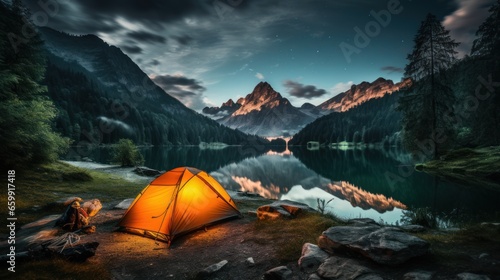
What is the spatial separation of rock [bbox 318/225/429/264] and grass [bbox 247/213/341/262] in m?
0.99

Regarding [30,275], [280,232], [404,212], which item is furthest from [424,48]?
[30,275]

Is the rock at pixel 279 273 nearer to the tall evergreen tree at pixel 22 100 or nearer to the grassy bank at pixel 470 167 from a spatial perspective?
the tall evergreen tree at pixel 22 100

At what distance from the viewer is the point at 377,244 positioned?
6.18m

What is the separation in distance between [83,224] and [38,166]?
43.8ft

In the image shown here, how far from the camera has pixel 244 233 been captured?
10.0 meters

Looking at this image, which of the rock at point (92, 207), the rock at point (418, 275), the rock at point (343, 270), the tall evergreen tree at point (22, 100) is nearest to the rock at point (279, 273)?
the rock at point (343, 270)

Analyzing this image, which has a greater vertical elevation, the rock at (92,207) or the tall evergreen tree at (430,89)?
the tall evergreen tree at (430,89)

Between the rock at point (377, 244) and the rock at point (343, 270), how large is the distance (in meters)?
0.38

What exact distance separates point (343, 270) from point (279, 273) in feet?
4.86

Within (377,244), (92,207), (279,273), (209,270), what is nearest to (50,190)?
(92,207)

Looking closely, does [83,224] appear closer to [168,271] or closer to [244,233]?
[168,271]

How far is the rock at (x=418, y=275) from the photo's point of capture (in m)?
5.26

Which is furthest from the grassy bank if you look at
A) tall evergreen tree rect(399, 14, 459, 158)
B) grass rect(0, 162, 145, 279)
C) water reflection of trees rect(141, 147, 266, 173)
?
water reflection of trees rect(141, 147, 266, 173)

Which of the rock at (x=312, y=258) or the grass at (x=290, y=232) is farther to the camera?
the grass at (x=290, y=232)
